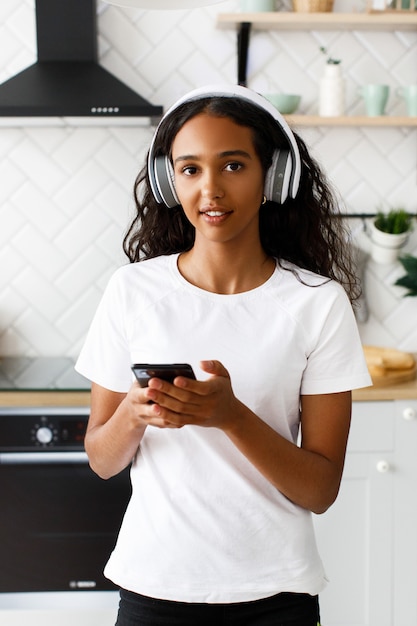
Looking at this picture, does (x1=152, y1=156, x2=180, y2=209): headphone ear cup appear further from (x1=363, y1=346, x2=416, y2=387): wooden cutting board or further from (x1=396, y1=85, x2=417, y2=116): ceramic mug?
(x1=396, y1=85, x2=417, y2=116): ceramic mug

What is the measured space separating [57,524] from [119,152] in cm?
129

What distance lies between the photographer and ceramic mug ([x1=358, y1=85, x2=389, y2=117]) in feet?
9.10

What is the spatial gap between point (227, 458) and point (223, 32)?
2105 mm

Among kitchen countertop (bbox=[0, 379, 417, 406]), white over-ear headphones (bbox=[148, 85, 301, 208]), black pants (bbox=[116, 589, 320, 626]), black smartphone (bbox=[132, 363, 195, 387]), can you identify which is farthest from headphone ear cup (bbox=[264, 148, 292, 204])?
kitchen countertop (bbox=[0, 379, 417, 406])

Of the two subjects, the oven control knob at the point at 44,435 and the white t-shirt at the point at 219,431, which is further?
the oven control knob at the point at 44,435

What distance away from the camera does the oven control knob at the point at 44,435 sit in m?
2.37

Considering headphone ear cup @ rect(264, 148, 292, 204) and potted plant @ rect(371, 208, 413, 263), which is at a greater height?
potted plant @ rect(371, 208, 413, 263)

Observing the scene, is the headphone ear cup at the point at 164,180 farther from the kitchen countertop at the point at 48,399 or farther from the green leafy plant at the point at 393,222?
the green leafy plant at the point at 393,222

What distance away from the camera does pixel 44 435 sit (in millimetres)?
2369

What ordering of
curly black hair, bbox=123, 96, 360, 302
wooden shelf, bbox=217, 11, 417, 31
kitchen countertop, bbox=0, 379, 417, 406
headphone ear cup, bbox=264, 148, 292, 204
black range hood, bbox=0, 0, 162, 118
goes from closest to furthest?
headphone ear cup, bbox=264, 148, 292, 204 < curly black hair, bbox=123, 96, 360, 302 < kitchen countertop, bbox=0, 379, 417, 406 < black range hood, bbox=0, 0, 162, 118 < wooden shelf, bbox=217, 11, 417, 31

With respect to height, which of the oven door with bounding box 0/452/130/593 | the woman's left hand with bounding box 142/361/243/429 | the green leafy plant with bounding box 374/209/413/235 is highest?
the green leafy plant with bounding box 374/209/413/235

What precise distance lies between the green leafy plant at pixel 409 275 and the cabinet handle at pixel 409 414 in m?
0.58

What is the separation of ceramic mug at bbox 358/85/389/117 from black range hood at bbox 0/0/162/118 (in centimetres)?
74

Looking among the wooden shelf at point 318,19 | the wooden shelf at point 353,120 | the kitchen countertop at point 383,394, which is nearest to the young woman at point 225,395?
the kitchen countertop at point 383,394
